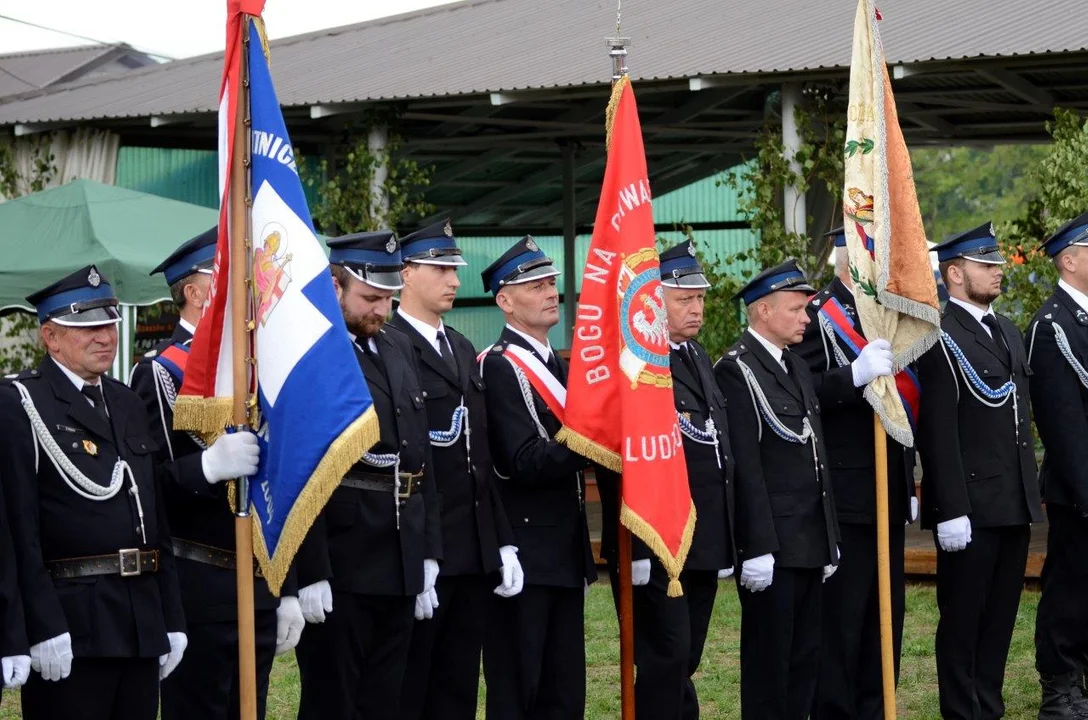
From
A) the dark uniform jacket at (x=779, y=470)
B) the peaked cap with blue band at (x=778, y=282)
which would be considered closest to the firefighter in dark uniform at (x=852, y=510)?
the dark uniform jacket at (x=779, y=470)

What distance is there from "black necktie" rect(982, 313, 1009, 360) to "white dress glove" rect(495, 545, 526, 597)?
2547 millimetres

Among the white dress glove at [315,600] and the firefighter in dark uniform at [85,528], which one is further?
the white dress glove at [315,600]

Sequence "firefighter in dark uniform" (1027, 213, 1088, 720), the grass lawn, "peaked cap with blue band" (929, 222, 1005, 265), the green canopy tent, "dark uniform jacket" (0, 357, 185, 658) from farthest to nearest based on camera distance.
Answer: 1. the green canopy tent
2. the grass lawn
3. "firefighter in dark uniform" (1027, 213, 1088, 720)
4. "peaked cap with blue band" (929, 222, 1005, 265)
5. "dark uniform jacket" (0, 357, 185, 658)

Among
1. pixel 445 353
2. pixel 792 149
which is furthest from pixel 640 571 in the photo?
pixel 792 149

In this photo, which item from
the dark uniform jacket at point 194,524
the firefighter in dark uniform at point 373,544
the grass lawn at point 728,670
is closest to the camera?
the dark uniform jacket at point 194,524

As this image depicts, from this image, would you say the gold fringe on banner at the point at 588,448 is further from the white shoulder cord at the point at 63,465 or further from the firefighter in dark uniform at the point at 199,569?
the white shoulder cord at the point at 63,465

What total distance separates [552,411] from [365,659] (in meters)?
1.20

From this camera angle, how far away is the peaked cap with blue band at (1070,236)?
745 cm

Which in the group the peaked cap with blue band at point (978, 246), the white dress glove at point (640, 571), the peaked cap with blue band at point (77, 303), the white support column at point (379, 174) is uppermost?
the white support column at point (379, 174)

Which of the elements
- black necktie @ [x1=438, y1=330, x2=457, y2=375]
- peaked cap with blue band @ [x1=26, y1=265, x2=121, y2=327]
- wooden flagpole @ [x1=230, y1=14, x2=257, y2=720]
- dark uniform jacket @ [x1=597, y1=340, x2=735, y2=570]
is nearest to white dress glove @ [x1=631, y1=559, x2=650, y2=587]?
dark uniform jacket @ [x1=597, y1=340, x2=735, y2=570]

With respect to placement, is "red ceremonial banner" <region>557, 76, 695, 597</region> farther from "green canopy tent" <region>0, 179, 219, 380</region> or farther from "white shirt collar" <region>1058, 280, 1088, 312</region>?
"green canopy tent" <region>0, 179, 219, 380</region>

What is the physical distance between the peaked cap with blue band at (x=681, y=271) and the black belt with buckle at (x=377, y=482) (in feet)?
4.88

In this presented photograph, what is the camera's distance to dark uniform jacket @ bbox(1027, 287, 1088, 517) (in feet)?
23.7

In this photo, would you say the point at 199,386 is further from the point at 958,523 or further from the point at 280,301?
the point at 958,523
